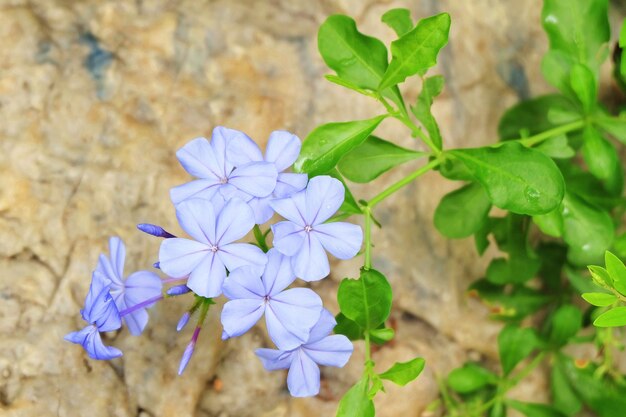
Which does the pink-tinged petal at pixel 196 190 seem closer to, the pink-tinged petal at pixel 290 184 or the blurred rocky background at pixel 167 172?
the pink-tinged petal at pixel 290 184

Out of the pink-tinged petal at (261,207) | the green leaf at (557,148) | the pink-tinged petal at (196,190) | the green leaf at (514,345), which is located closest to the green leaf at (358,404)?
the pink-tinged petal at (261,207)

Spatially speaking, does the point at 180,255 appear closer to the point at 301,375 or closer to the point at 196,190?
the point at 196,190

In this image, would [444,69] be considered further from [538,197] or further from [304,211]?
[304,211]

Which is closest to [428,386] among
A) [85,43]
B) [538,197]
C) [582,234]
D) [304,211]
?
[582,234]

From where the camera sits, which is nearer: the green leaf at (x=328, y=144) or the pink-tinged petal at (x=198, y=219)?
the pink-tinged petal at (x=198, y=219)

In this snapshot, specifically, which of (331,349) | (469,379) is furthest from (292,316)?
(469,379)
